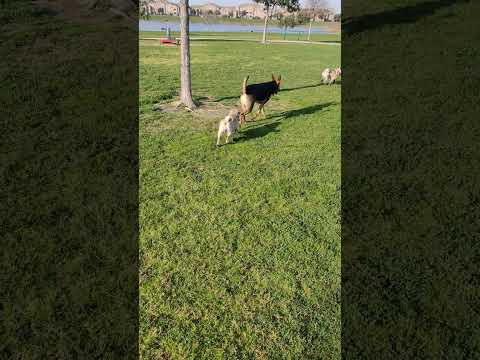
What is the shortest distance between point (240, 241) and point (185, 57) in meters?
7.84

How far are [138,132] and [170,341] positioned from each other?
6.13 m

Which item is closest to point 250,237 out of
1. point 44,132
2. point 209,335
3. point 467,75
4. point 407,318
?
point 209,335

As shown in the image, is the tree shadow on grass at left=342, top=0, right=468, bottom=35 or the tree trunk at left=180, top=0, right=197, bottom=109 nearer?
the tree trunk at left=180, top=0, right=197, bottom=109

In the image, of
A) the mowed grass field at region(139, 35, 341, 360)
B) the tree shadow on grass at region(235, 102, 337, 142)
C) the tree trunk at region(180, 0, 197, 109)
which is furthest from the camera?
the tree trunk at region(180, 0, 197, 109)

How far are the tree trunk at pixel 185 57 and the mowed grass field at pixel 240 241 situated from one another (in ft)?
5.57

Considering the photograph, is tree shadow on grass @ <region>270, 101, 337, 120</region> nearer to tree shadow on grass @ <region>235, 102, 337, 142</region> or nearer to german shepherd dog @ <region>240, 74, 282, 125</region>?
tree shadow on grass @ <region>235, 102, 337, 142</region>

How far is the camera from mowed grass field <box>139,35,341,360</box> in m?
3.33

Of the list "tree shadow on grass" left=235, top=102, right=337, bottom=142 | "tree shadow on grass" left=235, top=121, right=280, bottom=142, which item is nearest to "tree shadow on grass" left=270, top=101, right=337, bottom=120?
"tree shadow on grass" left=235, top=102, right=337, bottom=142

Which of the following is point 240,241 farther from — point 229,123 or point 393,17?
point 393,17

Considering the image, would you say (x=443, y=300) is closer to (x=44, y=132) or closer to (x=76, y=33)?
(x=44, y=132)

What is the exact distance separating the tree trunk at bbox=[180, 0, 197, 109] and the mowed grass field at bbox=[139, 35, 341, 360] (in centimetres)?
170

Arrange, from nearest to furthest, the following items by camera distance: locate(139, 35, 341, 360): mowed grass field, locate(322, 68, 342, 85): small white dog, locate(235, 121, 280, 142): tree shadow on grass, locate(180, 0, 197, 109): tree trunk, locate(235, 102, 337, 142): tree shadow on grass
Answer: locate(139, 35, 341, 360): mowed grass field → locate(235, 121, 280, 142): tree shadow on grass → locate(235, 102, 337, 142): tree shadow on grass → locate(180, 0, 197, 109): tree trunk → locate(322, 68, 342, 85): small white dog

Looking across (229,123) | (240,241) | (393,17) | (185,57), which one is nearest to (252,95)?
(229,123)

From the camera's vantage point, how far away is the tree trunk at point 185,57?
9.80 meters
